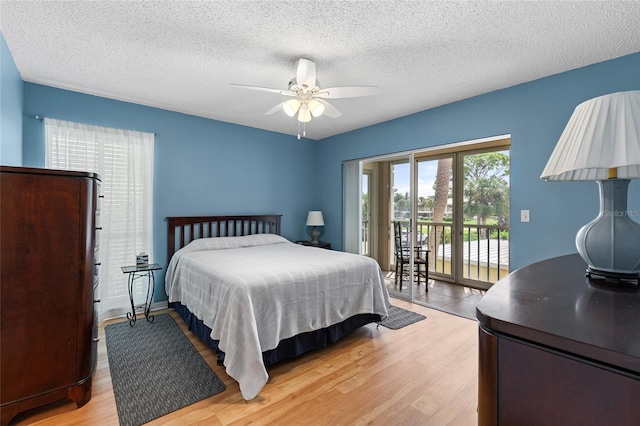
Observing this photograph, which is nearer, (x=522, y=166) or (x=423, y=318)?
(x=522, y=166)

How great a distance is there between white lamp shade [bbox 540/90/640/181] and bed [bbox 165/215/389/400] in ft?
6.14

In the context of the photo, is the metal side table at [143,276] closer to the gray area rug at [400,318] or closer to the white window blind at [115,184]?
the white window blind at [115,184]

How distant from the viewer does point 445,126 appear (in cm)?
356

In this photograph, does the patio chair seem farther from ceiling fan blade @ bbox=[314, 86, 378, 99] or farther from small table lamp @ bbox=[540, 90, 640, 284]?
small table lamp @ bbox=[540, 90, 640, 284]

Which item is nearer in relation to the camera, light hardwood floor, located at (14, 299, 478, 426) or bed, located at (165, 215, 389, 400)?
light hardwood floor, located at (14, 299, 478, 426)

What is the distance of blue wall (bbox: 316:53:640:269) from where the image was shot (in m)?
2.53

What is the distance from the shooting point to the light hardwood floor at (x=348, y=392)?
179 centimetres

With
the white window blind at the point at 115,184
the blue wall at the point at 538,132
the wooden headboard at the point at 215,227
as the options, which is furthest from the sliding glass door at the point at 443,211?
the white window blind at the point at 115,184

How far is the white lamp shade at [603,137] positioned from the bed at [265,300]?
187 centimetres

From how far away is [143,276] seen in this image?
11.6ft

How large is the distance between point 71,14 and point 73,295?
183 centimetres

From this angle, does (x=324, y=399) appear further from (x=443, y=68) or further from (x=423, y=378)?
(x=443, y=68)

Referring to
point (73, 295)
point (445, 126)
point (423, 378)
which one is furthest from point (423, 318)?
point (73, 295)

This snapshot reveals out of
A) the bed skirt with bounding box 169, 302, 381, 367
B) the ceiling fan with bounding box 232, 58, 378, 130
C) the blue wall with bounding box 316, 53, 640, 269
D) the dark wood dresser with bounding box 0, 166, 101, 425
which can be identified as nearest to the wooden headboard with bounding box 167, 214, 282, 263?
the bed skirt with bounding box 169, 302, 381, 367
